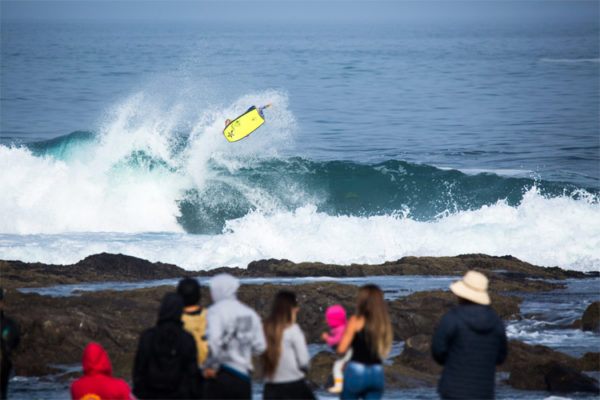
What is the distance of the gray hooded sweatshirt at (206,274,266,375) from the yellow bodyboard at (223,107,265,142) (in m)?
19.3

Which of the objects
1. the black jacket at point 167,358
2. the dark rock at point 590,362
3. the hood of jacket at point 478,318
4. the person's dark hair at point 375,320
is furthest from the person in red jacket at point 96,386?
the dark rock at point 590,362

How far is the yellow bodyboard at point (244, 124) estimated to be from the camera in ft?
81.6

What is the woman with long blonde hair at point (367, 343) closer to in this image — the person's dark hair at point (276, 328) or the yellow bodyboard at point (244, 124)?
the person's dark hair at point (276, 328)

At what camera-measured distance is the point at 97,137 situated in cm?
2833

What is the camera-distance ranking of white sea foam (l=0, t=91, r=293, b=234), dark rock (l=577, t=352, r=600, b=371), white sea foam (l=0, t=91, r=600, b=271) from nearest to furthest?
dark rock (l=577, t=352, r=600, b=371) → white sea foam (l=0, t=91, r=600, b=271) → white sea foam (l=0, t=91, r=293, b=234)

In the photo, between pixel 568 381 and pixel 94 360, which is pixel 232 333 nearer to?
pixel 94 360

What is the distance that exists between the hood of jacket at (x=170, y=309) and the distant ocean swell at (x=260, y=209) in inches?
480

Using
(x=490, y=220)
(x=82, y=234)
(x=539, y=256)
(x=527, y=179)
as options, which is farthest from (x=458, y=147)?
(x=82, y=234)

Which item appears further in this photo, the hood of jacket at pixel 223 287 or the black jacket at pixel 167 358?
the hood of jacket at pixel 223 287

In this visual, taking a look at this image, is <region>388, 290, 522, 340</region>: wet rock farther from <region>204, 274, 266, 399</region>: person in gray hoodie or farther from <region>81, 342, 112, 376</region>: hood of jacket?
<region>81, 342, 112, 376</region>: hood of jacket

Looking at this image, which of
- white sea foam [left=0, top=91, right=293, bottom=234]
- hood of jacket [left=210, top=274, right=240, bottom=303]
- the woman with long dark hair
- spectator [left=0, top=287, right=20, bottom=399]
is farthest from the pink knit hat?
white sea foam [left=0, top=91, right=293, bottom=234]

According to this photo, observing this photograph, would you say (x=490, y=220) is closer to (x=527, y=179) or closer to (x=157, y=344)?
(x=527, y=179)

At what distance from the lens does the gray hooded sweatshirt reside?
5.41m

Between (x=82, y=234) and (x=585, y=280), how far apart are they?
477 inches
